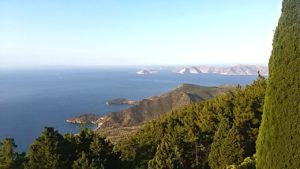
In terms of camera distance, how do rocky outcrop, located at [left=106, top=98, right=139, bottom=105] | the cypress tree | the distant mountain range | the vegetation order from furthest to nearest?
rocky outcrop, located at [left=106, top=98, right=139, bottom=105], the distant mountain range, the vegetation, the cypress tree

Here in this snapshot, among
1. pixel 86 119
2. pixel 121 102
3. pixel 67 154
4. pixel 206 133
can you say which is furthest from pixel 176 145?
pixel 121 102

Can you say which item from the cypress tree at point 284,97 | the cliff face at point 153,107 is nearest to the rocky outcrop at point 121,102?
the cliff face at point 153,107

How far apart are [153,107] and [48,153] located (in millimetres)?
106872

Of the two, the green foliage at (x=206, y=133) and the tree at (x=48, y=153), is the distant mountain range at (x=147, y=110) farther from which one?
the tree at (x=48, y=153)

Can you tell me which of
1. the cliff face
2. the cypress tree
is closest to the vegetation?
the cypress tree

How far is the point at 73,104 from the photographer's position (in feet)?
450

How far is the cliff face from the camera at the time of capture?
4345 inches

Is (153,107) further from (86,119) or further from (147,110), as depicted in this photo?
(86,119)

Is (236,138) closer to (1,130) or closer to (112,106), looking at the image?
(1,130)

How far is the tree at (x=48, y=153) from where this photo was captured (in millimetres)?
15352

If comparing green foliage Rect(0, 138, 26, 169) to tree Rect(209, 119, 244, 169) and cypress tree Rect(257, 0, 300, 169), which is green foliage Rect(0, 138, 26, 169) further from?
cypress tree Rect(257, 0, 300, 169)

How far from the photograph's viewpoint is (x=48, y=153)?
15336 mm

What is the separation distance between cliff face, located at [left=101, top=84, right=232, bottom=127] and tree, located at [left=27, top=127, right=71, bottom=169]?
88.9 metres

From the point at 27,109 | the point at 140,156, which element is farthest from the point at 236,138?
the point at 27,109
